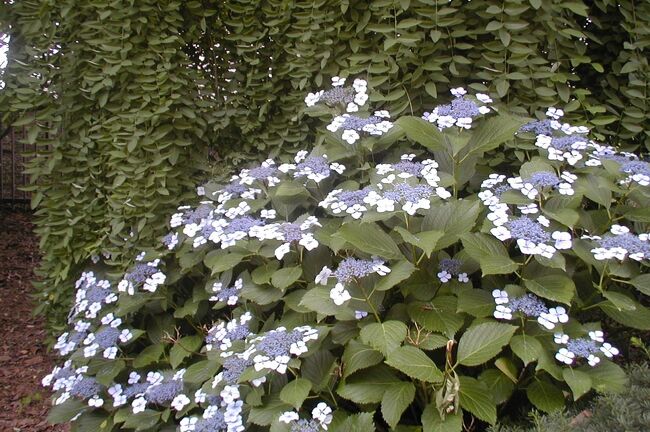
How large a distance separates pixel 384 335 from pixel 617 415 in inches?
27.6

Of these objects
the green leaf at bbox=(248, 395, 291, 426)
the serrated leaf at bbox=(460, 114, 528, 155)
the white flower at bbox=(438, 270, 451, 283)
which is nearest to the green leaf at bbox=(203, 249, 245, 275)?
the green leaf at bbox=(248, 395, 291, 426)

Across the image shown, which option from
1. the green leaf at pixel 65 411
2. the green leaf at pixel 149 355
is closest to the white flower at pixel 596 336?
the green leaf at pixel 149 355

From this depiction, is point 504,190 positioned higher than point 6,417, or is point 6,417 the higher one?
point 504,190

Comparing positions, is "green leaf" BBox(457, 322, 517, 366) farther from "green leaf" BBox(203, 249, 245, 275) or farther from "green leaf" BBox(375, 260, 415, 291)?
"green leaf" BBox(203, 249, 245, 275)

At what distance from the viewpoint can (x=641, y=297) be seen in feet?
8.64

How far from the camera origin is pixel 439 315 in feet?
6.75

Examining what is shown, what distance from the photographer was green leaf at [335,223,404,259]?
205cm

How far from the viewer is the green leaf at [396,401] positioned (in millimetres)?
1842

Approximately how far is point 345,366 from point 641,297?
1.49 metres

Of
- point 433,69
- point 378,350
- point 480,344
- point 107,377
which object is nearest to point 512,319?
point 480,344

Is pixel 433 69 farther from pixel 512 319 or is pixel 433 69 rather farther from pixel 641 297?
pixel 641 297

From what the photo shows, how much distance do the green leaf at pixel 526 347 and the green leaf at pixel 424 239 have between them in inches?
15.3

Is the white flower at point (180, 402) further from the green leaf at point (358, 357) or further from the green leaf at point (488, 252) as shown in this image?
the green leaf at point (488, 252)

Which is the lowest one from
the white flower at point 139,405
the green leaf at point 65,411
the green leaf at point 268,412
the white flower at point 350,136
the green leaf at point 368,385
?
the green leaf at point 65,411
